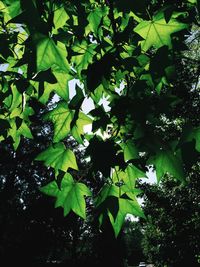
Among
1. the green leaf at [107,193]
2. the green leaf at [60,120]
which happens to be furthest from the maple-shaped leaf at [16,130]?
the green leaf at [107,193]

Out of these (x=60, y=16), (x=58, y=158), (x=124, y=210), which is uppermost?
(x=60, y=16)

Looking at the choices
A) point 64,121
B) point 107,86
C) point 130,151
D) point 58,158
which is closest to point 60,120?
point 64,121

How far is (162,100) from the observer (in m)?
1.92

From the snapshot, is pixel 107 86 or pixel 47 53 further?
pixel 107 86

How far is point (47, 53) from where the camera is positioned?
157cm

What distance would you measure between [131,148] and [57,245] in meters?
38.8

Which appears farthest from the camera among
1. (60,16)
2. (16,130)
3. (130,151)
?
(16,130)

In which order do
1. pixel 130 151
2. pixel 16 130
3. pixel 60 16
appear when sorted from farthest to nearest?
1. pixel 16 130
2. pixel 130 151
3. pixel 60 16

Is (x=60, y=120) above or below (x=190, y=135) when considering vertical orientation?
above

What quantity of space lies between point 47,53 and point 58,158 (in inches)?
33.5

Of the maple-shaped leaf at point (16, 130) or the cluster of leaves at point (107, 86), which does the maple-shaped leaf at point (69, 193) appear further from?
the maple-shaped leaf at point (16, 130)

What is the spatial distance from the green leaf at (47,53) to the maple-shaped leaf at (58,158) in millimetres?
726

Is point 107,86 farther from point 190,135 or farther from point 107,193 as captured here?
point 107,193

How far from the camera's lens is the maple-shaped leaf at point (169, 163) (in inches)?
65.5
